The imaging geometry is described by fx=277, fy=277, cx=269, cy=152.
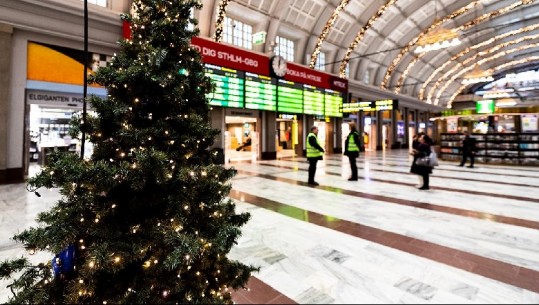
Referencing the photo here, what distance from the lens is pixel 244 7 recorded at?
12.5m

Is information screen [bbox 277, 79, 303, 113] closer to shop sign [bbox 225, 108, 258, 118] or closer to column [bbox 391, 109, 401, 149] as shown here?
shop sign [bbox 225, 108, 258, 118]

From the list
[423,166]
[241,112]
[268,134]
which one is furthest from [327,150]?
[423,166]

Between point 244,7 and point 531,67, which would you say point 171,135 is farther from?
point 531,67

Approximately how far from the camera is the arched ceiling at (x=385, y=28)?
543 inches

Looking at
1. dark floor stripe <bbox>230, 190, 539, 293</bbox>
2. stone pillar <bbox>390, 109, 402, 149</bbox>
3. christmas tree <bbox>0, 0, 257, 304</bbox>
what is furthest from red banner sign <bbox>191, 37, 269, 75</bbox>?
stone pillar <bbox>390, 109, 402, 149</bbox>

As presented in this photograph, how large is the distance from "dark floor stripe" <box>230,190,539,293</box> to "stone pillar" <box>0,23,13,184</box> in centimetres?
767

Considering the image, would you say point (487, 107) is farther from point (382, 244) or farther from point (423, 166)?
point (382, 244)

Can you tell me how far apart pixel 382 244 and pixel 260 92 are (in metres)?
9.99

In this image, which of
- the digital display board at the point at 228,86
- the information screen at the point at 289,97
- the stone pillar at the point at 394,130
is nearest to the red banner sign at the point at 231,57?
the digital display board at the point at 228,86

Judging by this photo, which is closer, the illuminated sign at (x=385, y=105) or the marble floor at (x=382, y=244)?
the marble floor at (x=382, y=244)

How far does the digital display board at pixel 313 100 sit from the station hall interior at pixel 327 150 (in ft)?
0.30

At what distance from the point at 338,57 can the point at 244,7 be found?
24.2ft

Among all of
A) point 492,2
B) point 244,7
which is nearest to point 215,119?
point 244,7

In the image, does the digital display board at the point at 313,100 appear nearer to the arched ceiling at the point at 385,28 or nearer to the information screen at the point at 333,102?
the information screen at the point at 333,102
